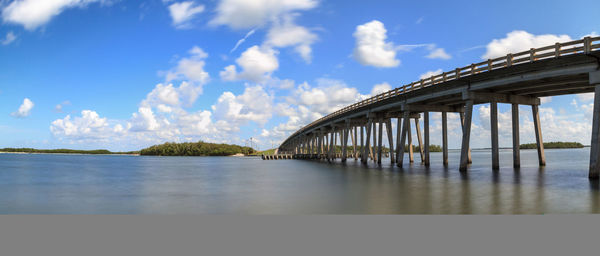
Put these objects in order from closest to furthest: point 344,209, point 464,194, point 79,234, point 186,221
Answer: point 79,234 → point 186,221 → point 344,209 → point 464,194

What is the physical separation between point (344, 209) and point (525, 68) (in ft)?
65.2

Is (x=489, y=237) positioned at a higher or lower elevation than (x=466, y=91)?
lower

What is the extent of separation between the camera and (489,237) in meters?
9.38

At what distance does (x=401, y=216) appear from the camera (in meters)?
12.6

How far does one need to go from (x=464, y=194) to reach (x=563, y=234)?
29.2ft

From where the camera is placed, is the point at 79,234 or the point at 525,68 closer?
the point at 79,234

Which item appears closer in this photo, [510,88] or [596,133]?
[596,133]

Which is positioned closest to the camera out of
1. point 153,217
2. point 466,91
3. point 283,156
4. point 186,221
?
point 186,221

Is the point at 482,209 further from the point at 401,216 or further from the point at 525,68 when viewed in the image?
the point at 525,68

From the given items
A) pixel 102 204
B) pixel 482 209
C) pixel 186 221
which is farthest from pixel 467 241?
pixel 102 204

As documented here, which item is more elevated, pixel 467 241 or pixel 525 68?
pixel 525 68

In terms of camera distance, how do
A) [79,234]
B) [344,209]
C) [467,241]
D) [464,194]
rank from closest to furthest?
[467,241], [79,234], [344,209], [464,194]

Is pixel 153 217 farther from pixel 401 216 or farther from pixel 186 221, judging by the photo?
pixel 401 216

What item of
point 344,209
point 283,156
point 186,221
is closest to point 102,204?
point 186,221
